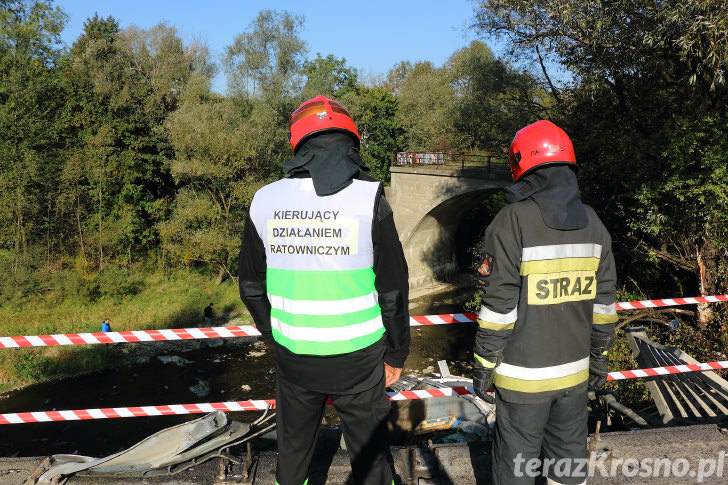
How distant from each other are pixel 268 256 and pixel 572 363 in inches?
61.3

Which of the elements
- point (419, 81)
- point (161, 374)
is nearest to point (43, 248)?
point (161, 374)

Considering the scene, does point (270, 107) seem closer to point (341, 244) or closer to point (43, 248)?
point (43, 248)

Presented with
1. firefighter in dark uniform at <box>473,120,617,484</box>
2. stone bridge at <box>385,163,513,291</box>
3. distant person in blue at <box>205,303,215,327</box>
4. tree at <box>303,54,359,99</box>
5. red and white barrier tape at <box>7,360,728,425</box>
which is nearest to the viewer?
firefighter in dark uniform at <box>473,120,617,484</box>

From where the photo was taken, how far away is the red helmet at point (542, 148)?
2459 millimetres

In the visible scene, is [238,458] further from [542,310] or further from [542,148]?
[542,148]

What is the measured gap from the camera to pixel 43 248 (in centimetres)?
2125

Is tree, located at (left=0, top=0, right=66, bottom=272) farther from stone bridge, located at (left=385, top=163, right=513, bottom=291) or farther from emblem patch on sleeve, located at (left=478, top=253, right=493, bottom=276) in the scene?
emblem patch on sleeve, located at (left=478, top=253, right=493, bottom=276)

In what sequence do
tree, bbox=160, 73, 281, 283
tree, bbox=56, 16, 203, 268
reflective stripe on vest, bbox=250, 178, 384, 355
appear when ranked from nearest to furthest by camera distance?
reflective stripe on vest, bbox=250, 178, 384, 355, tree, bbox=160, 73, 281, 283, tree, bbox=56, 16, 203, 268

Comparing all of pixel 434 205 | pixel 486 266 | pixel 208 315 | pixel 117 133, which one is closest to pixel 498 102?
pixel 434 205

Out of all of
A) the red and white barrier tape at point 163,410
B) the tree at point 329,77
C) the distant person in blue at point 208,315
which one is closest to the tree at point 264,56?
the tree at point 329,77

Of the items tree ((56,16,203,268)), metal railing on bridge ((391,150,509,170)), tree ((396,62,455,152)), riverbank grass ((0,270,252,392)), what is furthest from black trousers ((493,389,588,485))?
tree ((396,62,455,152))

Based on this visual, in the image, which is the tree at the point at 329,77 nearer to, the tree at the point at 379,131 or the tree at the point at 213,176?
the tree at the point at 379,131

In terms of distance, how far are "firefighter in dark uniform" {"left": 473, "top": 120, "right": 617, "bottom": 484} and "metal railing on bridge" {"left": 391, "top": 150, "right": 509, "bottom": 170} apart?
20.3 m

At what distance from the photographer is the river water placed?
11.7 m
